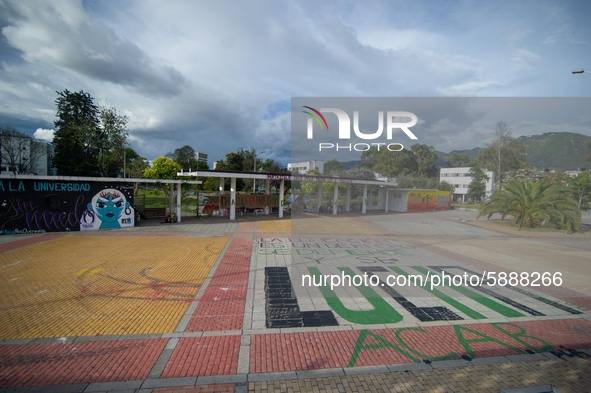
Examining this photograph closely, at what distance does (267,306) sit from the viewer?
21.8 feet

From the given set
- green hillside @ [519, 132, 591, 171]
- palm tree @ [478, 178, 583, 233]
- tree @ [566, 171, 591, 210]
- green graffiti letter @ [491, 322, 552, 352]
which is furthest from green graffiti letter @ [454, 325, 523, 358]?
Answer: tree @ [566, 171, 591, 210]

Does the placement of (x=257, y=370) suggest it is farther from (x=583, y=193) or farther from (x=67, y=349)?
(x=583, y=193)

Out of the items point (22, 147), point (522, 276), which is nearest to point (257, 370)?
point (522, 276)

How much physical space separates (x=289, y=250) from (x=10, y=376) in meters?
9.15

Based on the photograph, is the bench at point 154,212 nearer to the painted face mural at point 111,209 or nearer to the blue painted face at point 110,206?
the painted face mural at point 111,209

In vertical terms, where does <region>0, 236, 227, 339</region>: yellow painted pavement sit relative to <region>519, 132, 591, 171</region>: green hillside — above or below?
below

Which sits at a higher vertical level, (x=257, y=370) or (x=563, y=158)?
(x=563, y=158)

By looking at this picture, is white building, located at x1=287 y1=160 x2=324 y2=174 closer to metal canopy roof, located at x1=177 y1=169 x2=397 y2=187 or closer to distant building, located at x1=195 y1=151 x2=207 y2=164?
metal canopy roof, located at x1=177 y1=169 x2=397 y2=187

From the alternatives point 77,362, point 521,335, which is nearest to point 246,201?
point 77,362

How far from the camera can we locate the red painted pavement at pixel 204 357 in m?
4.29

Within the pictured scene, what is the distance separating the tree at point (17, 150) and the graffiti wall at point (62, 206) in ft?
117

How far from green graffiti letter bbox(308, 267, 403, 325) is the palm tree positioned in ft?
69.1

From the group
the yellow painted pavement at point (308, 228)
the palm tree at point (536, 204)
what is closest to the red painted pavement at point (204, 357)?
the yellow painted pavement at point (308, 228)

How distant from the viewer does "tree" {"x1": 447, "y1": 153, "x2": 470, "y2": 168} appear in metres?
75.7
